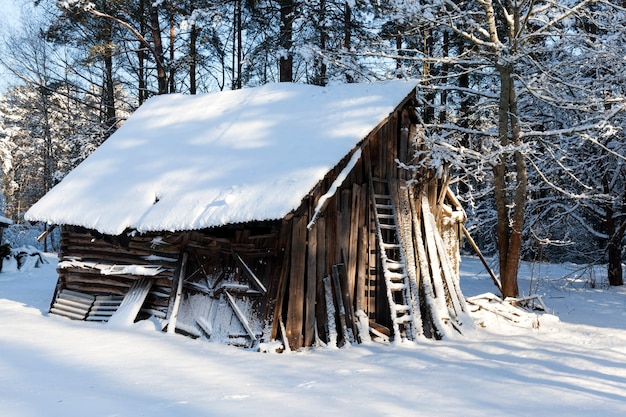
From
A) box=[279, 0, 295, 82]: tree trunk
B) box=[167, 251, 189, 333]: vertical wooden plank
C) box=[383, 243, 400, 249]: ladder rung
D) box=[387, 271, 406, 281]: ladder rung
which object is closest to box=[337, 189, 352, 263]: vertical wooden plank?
box=[383, 243, 400, 249]: ladder rung

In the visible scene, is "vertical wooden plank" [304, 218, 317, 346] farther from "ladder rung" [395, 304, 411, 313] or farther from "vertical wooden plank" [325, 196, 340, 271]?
"ladder rung" [395, 304, 411, 313]

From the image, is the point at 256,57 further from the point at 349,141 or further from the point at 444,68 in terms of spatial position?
the point at 349,141

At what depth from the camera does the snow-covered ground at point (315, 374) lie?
212 inches

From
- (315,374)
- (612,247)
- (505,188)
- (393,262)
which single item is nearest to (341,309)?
(393,262)

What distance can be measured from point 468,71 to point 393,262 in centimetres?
461

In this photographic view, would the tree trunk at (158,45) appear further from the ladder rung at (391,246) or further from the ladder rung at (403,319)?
the ladder rung at (403,319)

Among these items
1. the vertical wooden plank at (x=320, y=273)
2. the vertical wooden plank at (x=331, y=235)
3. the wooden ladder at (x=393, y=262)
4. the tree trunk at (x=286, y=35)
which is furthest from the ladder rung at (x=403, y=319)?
the tree trunk at (x=286, y=35)

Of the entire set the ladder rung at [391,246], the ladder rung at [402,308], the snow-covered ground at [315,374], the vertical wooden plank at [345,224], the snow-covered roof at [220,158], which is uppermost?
the snow-covered roof at [220,158]

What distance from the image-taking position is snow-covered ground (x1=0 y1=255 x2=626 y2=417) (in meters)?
5.39

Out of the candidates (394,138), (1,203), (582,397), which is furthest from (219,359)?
(1,203)

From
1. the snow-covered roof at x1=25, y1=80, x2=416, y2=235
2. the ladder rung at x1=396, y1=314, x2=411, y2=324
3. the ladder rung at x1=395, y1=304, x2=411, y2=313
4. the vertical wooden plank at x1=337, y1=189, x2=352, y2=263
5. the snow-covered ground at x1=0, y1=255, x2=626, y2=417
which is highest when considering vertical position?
the snow-covered roof at x1=25, y1=80, x2=416, y2=235

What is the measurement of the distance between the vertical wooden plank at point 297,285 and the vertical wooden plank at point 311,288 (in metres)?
0.09

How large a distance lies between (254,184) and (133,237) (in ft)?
10.2

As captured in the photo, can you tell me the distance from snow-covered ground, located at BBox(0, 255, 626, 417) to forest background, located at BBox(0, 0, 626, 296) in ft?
11.4
